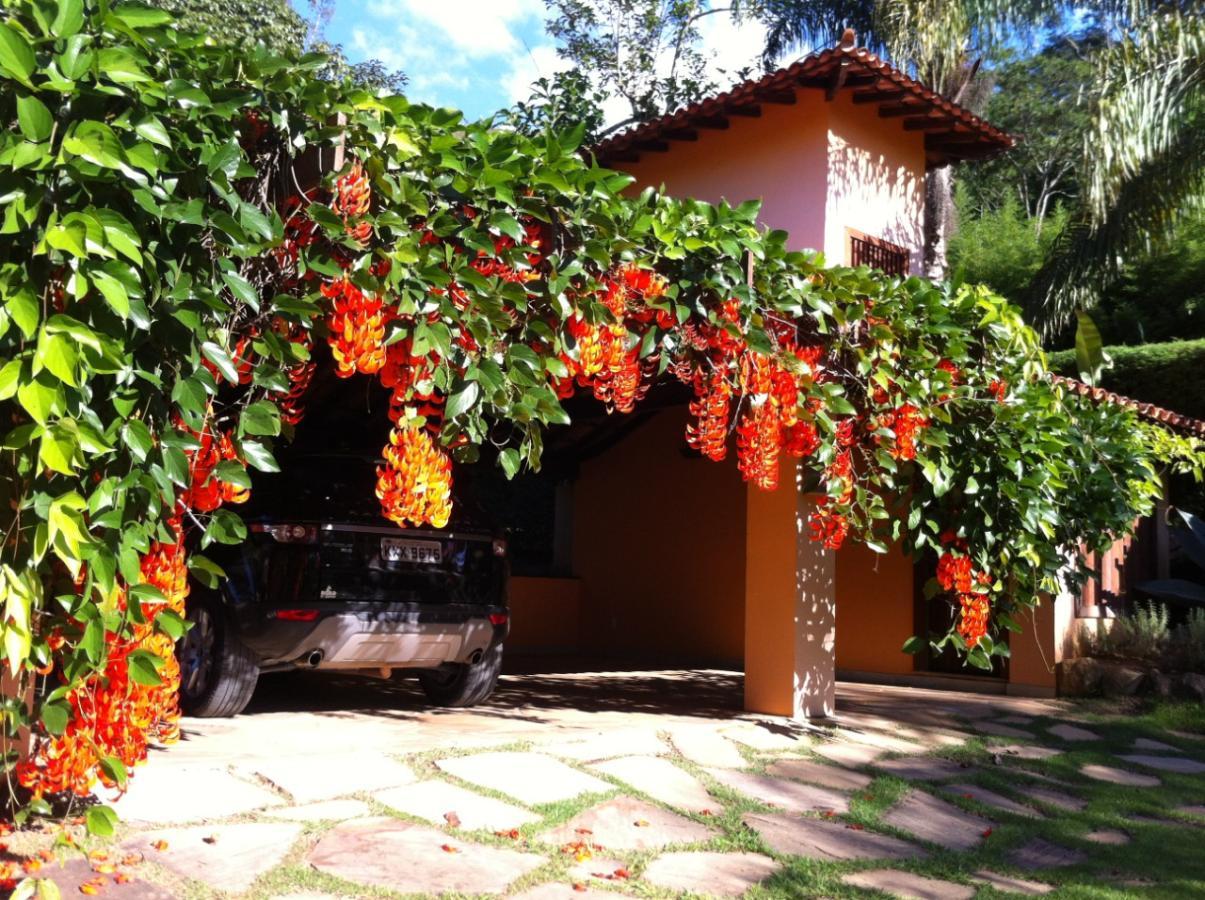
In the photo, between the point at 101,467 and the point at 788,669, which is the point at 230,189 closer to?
the point at 101,467

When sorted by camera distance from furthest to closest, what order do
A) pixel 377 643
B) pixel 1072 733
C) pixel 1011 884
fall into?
1. pixel 1072 733
2. pixel 377 643
3. pixel 1011 884

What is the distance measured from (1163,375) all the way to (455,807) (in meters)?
13.2

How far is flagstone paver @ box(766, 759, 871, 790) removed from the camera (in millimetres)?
5914

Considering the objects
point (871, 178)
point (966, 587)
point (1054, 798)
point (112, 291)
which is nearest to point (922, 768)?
point (1054, 798)

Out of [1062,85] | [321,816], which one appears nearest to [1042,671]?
[321,816]

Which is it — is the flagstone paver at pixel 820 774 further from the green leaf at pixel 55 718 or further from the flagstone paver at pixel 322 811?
the green leaf at pixel 55 718

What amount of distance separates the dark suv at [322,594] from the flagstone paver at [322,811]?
1845 mm

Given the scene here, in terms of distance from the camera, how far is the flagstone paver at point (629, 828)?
4547mm

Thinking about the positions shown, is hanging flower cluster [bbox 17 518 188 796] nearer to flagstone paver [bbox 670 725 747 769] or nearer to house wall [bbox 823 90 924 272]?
flagstone paver [bbox 670 725 747 769]

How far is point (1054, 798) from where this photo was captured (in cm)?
618

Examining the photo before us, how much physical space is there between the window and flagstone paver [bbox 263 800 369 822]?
28.0 feet

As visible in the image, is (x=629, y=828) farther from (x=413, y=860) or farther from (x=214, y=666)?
(x=214, y=666)

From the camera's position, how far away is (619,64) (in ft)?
70.4

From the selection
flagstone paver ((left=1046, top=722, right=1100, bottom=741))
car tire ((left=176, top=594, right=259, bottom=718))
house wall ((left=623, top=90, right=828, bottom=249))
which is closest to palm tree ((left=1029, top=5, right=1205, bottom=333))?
house wall ((left=623, top=90, right=828, bottom=249))
